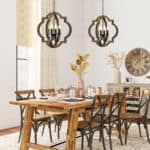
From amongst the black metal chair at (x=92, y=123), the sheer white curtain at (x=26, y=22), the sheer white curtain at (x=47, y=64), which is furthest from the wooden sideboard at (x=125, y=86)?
the black metal chair at (x=92, y=123)

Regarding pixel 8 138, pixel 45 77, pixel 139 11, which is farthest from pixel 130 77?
pixel 8 138

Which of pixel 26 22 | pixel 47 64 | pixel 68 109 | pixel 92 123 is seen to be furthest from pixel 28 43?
pixel 68 109

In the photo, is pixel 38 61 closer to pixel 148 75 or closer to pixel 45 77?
pixel 45 77

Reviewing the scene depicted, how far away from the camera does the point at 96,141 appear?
552 cm

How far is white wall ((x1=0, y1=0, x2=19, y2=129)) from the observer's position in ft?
21.3

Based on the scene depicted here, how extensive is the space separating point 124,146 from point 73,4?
5081 mm

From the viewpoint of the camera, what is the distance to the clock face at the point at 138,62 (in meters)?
8.05

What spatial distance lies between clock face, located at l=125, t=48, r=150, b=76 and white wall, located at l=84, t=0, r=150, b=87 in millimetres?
122

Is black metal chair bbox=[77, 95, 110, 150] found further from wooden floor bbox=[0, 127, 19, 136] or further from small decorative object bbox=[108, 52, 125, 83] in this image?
small decorative object bbox=[108, 52, 125, 83]

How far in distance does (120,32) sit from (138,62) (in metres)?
1.01

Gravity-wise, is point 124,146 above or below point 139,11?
below

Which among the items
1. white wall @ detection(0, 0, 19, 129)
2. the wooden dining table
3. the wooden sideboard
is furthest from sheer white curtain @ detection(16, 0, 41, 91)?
the wooden dining table

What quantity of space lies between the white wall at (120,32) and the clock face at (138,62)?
0.40 ft

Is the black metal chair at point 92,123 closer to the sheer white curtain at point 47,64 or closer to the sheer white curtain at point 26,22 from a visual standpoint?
the sheer white curtain at point 47,64
